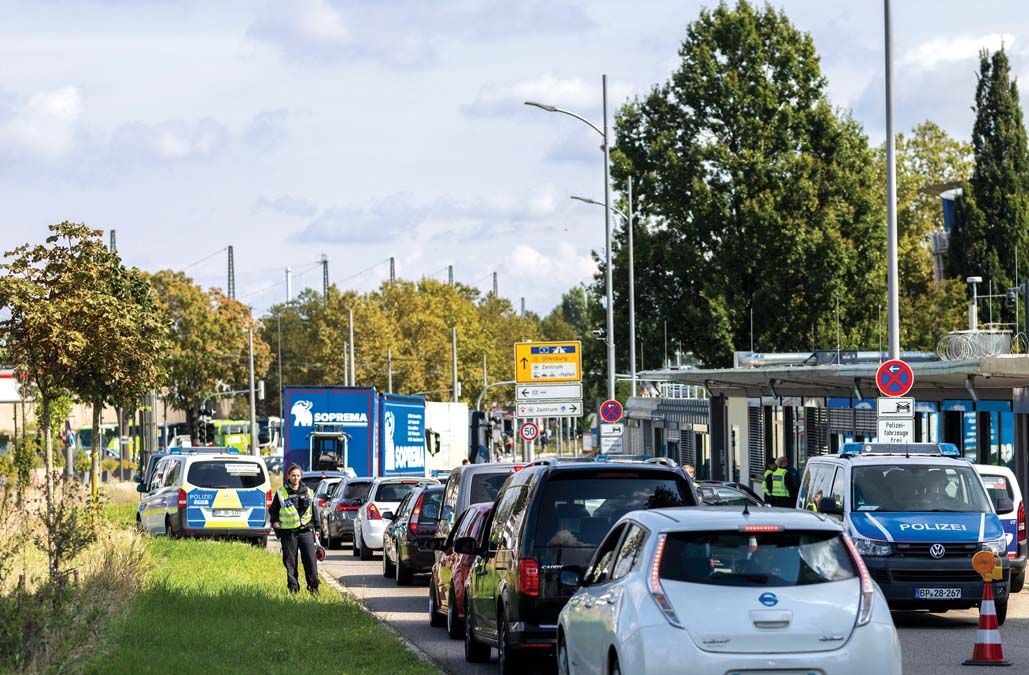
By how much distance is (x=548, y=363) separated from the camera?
4512 centimetres

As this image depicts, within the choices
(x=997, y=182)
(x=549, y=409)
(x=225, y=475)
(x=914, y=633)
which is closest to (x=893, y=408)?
(x=914, y=633)

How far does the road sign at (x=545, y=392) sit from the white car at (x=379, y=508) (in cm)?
1056

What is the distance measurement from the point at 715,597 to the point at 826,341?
156 ft

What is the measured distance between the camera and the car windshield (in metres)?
19.4

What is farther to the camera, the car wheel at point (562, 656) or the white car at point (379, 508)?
the white car at point (379, 508)

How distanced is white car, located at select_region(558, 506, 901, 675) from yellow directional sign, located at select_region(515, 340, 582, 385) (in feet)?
112

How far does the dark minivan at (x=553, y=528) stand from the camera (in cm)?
1321

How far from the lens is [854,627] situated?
979cm

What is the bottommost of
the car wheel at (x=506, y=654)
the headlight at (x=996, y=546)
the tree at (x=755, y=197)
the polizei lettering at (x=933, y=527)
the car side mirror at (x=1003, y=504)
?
the car wheel at (x=506, y=654)

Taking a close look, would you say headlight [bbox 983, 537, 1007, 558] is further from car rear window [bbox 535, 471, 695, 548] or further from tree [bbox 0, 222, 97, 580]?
tree [bbox 0, 222, 97, 580]

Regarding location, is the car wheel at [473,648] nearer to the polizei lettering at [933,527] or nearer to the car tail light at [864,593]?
the polizei lettering at [933,527]

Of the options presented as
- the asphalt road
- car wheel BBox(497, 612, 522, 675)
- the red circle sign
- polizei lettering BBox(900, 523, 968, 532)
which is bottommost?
the asphalt road

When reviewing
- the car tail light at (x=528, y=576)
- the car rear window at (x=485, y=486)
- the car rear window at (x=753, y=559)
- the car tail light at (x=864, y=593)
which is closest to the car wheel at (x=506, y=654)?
the car tail light at (x=528, y=576)

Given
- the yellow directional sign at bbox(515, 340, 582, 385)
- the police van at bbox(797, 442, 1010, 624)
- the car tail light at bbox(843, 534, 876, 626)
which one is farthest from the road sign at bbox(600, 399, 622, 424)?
the car tail light at bbox(843, 534, 876, 626)
